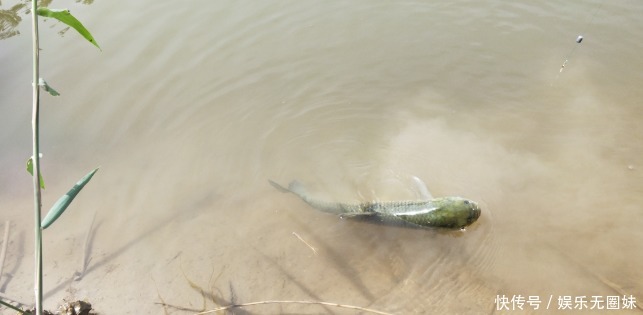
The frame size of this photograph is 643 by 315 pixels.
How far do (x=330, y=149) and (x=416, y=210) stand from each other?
4.27ft

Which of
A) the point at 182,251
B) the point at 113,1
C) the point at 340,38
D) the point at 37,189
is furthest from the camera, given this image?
the point at 113,1

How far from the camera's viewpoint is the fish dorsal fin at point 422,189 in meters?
4.39

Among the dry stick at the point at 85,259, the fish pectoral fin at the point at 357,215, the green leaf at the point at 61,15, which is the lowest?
the fish pectoral fin at the point at 357,215

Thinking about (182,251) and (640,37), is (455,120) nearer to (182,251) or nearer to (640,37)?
(640,37)

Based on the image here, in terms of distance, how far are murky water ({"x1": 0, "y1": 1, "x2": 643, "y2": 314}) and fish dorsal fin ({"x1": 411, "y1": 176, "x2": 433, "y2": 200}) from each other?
77 mm

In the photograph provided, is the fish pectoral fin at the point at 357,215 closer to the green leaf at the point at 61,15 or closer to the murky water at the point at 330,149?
the murky water at the point at 330,149

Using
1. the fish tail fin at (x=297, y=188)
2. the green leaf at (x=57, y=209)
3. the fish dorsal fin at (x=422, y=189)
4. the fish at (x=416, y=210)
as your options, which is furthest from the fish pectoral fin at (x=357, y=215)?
the green leaf at (x=57, y=209)

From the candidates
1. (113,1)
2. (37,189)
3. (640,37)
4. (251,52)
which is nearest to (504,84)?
(640,37)

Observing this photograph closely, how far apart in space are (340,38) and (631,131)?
143 inches

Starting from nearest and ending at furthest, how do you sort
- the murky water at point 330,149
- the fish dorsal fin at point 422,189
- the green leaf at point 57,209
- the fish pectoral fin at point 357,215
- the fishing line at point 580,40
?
the green leaf at point 57,209, the murky water at point 330,149, the fish pectoral fin at point 357,215, the fish dorsal fin at point 422,189, the fishing line at point 580,40

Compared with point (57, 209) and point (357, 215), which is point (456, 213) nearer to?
point (357, 215)

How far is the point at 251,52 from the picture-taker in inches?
249

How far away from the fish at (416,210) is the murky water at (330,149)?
0.40ft

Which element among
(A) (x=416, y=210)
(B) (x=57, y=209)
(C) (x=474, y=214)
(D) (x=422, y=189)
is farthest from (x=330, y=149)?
(B) (x=57, y=209)
